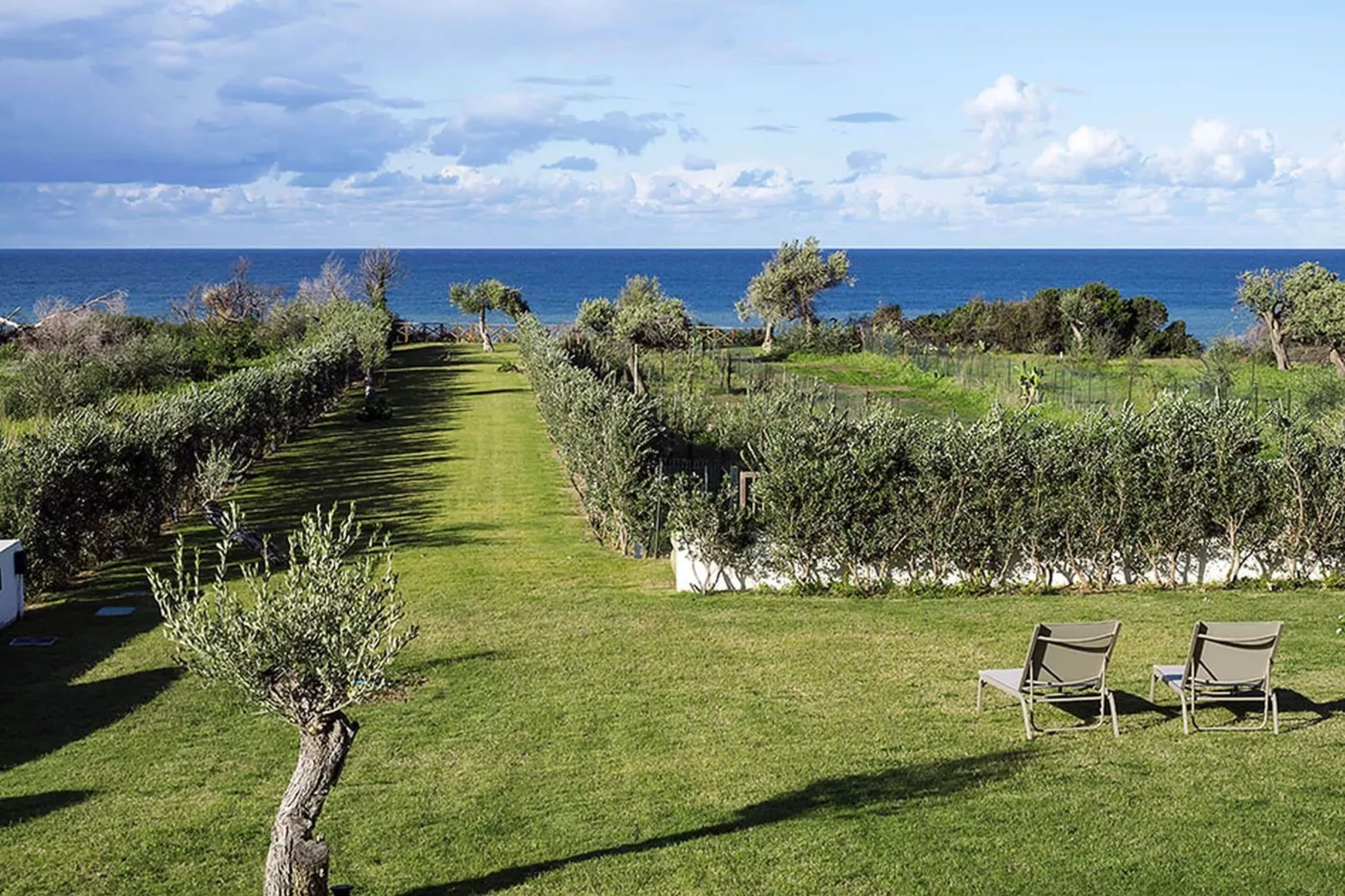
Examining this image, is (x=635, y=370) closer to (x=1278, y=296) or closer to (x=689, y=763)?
(x=1278, y=296)

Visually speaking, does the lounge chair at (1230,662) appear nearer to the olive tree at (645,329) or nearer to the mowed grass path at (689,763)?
the mowed grass path at (689,763)

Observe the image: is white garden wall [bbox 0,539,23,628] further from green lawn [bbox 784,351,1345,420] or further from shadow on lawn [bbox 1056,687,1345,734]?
green lawn [bbox 784,351,1345,420]

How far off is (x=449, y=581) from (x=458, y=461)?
10318 millimetres

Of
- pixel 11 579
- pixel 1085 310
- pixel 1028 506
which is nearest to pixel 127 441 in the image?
pixel 11 579

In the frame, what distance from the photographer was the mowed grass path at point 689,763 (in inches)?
250

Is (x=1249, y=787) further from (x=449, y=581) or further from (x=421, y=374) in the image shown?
(x=421, y=374)

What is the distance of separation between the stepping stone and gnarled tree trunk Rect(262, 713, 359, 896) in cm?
725

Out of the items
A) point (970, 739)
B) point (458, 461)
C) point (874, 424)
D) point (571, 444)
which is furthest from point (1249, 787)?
point (458, 461)

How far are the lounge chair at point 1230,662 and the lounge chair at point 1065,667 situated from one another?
52cm

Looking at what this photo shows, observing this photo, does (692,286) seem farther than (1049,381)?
Yes

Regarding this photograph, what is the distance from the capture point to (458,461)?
24391mm

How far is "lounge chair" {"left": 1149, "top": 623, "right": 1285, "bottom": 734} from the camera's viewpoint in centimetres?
836

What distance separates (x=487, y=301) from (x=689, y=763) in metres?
46.8

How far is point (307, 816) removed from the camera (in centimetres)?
560
